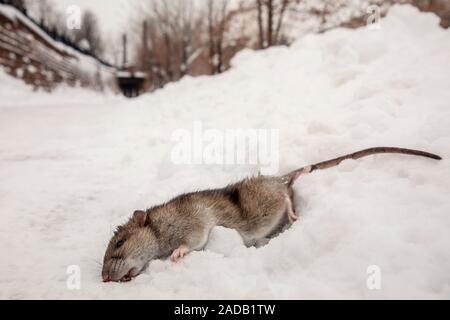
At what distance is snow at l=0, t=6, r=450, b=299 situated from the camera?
80.6 inches

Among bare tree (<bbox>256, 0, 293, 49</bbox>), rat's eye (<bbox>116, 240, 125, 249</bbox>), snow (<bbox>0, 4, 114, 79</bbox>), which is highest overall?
snow (<bbox>0, 4, 114, 79</bbox>)

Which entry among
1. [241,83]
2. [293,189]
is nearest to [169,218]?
[293,189]

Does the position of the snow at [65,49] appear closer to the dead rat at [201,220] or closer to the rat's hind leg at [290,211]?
the dead rat at [201,220]

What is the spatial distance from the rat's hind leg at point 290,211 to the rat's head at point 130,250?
3.90ft

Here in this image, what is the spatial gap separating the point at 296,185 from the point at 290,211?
0.29m

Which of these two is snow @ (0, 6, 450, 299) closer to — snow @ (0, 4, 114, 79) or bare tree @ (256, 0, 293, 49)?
bare tree @ (256, 0, 293, 49)

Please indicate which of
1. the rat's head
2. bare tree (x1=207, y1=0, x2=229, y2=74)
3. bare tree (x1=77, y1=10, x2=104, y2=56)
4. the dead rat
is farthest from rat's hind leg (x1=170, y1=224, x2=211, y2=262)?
bare tree (x1=77, y1=10, x2=104, y2=56)

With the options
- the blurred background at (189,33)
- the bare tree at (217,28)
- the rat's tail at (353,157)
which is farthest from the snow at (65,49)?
the rat's tail at (353,157)

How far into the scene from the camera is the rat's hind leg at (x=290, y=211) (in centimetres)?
318

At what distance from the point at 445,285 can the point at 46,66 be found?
96.3 feet

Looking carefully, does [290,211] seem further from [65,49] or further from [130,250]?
[65,49]

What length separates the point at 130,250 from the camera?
2656mm

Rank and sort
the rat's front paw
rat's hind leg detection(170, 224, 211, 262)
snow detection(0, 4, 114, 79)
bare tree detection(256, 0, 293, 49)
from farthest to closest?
snow detection(0, 4, 114, 79)
bare tree detection(256, 0, 293, 49)
rat's hind leg detection(170, 224, 211, 262)
the rat's front paw

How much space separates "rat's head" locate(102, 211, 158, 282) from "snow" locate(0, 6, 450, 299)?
13cm
